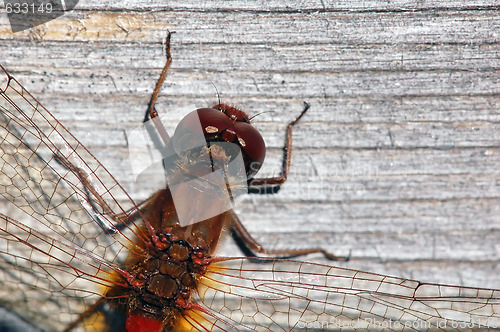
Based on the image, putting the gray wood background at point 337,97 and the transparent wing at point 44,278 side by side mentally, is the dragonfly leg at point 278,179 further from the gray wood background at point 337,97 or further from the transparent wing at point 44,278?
the transparent wing at point 44,278

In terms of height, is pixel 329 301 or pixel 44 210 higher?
pixel 44 210

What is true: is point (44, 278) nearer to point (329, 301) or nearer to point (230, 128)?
point (230, 128)

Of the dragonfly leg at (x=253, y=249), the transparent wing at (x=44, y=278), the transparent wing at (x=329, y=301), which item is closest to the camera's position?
the transparent wing at (x=329, y=301)

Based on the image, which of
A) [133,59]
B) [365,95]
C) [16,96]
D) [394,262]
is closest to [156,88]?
[133,59]

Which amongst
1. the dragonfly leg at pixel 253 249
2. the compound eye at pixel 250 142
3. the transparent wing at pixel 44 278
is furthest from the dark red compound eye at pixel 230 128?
the transparent wing at pixel 44 278

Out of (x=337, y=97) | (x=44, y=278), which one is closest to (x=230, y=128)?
(x=337, y=97)

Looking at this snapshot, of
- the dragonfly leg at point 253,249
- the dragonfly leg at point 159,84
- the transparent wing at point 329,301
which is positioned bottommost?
the transparent wing at point 329,301
